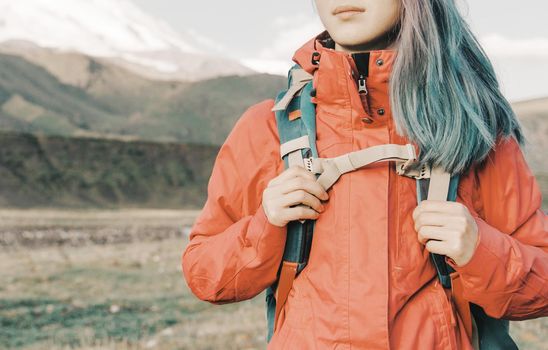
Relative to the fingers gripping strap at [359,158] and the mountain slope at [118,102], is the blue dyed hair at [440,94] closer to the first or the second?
the fingers gripping strap at [359,158]

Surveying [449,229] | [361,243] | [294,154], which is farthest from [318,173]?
[449,229]

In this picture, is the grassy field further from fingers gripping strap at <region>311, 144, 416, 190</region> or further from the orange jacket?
fingers gripping strap at <region>311, 144, 416, 190</region>

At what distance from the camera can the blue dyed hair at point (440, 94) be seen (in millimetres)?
1703

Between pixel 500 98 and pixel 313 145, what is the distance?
0.55 metres

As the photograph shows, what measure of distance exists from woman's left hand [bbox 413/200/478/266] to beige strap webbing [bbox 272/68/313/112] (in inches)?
16.6

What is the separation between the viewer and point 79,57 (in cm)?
5828

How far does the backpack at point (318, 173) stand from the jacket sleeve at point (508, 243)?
0.06m

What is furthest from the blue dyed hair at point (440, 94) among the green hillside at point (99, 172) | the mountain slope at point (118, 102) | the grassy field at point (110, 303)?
the mountain slope at point (118, 102)

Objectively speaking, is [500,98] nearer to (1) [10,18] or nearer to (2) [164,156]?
(2) [164,156]

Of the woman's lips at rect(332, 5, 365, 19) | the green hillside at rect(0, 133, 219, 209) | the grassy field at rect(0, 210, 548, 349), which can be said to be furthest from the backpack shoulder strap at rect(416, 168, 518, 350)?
the green hillside at rect(0, 133, 219, 209)

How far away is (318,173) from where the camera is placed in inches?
67.5

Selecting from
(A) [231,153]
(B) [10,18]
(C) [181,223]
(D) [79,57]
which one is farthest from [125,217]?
(B) [10,18]

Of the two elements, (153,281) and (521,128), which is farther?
(153,281)

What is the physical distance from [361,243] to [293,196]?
0.62ft
